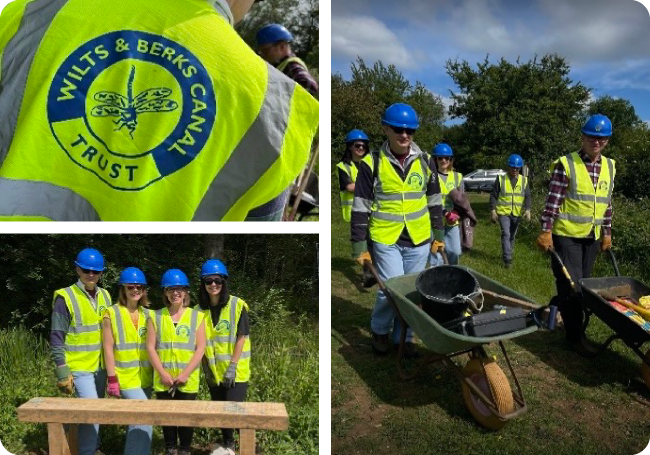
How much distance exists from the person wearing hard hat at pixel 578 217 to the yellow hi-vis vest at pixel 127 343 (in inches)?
118

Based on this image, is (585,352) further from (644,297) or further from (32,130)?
(32,130)

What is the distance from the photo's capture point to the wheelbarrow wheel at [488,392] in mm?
3018


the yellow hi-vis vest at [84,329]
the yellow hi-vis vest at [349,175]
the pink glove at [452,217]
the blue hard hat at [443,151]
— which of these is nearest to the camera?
the yellow hi-vis vest at [84,329]

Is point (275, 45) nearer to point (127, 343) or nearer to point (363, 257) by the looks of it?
point (127, 343)

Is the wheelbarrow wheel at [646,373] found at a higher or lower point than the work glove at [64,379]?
lower

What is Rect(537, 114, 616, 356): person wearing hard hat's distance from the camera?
4188mm

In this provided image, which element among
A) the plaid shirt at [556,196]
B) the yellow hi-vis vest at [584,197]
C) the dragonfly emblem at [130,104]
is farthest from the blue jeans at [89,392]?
the yellow hi-vis vest at [584,197]

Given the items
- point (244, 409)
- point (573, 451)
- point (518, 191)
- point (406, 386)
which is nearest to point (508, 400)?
point (573, 451)

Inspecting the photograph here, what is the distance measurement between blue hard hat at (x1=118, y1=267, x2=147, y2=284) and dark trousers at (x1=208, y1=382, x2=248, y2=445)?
0.86 m

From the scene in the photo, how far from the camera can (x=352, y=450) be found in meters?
3.03

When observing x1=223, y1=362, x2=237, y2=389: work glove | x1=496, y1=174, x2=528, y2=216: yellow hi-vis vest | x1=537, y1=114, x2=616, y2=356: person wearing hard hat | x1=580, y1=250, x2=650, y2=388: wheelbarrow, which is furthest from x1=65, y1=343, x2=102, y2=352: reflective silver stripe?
x1=496, y1=174, x2=528, y2=216: yellow hi-vis vest

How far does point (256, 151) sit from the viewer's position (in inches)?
55.6

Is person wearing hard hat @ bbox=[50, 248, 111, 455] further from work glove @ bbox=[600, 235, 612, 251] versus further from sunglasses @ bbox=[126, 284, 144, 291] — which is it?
work glove @ bbox=[600, 235, 612, 251]

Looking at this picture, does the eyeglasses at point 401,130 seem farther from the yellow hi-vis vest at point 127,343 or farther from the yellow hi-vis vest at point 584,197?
the yellow hi-vis vest at point 127,343
